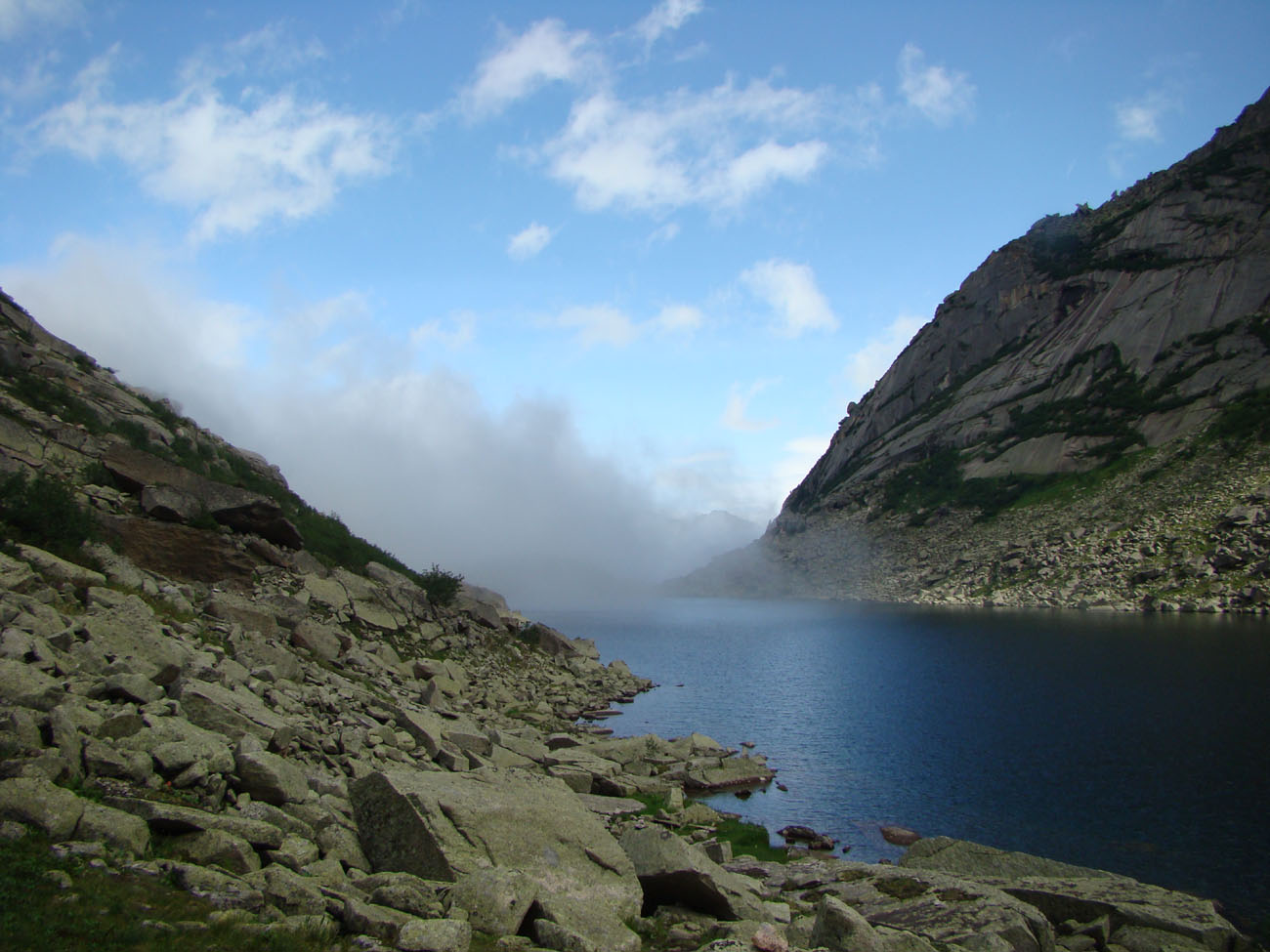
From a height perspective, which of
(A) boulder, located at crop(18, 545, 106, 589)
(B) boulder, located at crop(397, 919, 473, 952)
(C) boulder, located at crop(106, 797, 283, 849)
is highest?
(A) boulder, located at crop(18, 545, 106, 589)

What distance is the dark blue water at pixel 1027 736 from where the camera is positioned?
25.4m

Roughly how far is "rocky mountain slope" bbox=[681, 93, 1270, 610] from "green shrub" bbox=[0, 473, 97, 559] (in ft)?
372

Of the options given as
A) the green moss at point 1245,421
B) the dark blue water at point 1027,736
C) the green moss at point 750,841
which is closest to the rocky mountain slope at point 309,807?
the green moss at point 750,841

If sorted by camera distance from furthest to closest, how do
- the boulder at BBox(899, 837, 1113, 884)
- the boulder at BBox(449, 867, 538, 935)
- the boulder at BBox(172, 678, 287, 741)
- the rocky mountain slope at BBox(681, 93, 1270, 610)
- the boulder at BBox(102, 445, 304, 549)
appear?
1. the rocky mountain slope at BBox(681, 93, 1270, 610)
2. the boulder at BBox(102, 445, 304, 549)
3. the boulder at BBox(899, 837, 1113, 884)
4. the boulder at BBox(172, 678, 287, 741)
5. the boulder at BBox(449, 867, 538, 935)

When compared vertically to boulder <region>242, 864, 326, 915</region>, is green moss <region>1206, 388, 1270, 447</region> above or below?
above

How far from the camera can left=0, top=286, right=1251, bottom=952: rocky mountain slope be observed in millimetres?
9359

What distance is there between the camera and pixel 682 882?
14.2 meters

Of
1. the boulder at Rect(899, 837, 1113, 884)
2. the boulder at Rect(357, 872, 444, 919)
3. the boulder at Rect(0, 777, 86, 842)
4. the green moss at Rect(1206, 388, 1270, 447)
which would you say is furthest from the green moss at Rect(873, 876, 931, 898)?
the green moss at Rect(1206, 388, 1270, 447)

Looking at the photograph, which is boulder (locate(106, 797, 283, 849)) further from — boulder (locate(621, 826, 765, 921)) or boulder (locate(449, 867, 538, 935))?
boulder (locate(621, 826, 765, 921))

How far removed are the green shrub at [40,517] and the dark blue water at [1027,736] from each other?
82.1 ft

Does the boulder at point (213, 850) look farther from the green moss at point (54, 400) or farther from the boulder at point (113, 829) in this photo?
the green moss at point (54, 400)

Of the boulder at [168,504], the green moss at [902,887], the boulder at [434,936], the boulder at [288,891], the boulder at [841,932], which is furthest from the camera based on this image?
the boulder at [168,504]

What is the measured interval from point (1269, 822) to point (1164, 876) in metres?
7.08

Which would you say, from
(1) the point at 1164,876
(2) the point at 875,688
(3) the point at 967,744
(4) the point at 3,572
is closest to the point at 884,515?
(2) the point at 875,688
